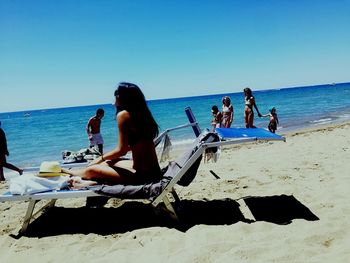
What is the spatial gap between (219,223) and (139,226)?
0.89 meters

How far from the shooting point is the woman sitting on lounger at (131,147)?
140 inches

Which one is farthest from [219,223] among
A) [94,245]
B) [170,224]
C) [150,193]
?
[94,245]

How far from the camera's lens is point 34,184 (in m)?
3.69

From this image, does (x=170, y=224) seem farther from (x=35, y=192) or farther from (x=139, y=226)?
(x=35, y=192)

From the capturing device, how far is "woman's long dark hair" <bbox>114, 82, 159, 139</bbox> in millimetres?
3562

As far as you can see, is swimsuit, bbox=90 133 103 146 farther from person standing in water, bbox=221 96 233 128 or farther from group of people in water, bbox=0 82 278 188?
group of people in water, bbox=0 82 278 188

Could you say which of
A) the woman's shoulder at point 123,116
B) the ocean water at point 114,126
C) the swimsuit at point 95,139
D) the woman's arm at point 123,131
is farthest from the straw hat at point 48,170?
the ocean water at point 114,126

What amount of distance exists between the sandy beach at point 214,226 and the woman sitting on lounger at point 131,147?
0.53m

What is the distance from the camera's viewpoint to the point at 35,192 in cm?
366

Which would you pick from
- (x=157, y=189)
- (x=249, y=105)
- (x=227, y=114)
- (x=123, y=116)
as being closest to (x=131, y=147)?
(x=123, y=116)

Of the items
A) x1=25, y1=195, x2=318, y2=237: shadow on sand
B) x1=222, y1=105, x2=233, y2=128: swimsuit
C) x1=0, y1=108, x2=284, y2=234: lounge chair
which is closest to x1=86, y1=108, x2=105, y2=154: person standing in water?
x1=222, y1=105, x2=233, y2=128: swimsuit

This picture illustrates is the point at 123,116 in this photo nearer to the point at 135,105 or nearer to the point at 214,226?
the point at 135,105

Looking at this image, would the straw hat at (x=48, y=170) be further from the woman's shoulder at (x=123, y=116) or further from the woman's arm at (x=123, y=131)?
the woman's shoulder at (x=123, y=116)

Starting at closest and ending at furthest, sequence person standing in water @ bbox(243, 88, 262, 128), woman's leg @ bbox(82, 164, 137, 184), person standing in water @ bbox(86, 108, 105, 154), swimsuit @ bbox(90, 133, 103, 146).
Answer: woman's leg @ bbox(82, 164, 137, 184) < person standing in water @ bbox(86, 108, 105, 154) < swimsuit @ bbox(90, 133, 103, 146) < person standing in water @ bbox(243, 88, 262, 128)
